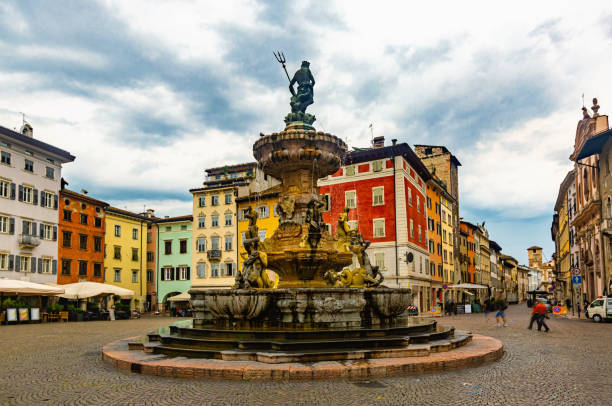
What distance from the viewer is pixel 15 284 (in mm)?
32781

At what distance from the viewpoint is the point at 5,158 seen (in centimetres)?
4166

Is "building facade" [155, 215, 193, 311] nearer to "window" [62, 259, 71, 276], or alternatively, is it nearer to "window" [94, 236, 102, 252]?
"window" [94, 236, 102, 252]

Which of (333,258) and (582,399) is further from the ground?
(333,258)

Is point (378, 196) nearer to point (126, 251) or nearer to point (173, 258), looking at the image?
point (173, 258)

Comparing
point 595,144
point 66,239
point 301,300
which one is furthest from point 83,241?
point 595,144

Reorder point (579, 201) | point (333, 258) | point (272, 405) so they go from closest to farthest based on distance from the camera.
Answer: point (272, 405)
point (333, 258)
point (579, 201)

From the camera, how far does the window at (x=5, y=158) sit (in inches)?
1629

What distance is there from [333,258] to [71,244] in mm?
41721

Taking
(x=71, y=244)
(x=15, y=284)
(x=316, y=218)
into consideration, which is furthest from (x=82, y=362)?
(x=71, y=244)

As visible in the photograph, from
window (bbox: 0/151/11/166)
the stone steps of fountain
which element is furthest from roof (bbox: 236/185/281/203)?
the stone steps of fountain

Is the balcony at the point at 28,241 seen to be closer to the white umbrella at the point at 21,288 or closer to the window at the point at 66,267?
the window at the point at 66,267

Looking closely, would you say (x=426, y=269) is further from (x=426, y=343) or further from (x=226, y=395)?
(x=226, y=395)

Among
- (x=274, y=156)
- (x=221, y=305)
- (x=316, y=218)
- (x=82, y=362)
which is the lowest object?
(x=82, y=362)

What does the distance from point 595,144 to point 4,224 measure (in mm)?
44547
